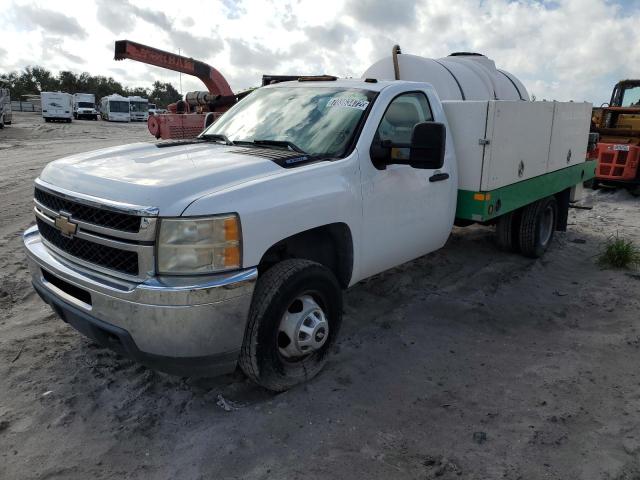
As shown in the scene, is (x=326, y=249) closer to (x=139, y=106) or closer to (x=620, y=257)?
(x=620, y=257)

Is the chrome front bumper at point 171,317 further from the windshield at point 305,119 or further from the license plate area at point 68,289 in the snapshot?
the windshield at point 305,119

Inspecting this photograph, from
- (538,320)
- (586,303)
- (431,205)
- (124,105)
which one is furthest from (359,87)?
(124,105)

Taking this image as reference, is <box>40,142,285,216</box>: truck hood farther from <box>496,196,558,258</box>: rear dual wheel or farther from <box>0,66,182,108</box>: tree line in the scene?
<box>0,66,182,108</box>: tree line

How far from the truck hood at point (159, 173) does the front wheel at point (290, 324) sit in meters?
0.63

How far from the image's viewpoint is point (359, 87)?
13.6ft

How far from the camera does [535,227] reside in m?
6.20

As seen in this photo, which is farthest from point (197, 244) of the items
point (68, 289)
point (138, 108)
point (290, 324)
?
point (138, 108)

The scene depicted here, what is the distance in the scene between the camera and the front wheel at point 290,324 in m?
3.06

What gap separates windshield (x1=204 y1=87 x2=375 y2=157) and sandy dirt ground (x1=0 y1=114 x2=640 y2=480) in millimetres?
1550

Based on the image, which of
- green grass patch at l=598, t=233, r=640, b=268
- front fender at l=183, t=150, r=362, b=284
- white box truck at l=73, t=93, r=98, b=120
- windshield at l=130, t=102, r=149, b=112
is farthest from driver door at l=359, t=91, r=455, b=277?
white box truck at l=73, t=93, r=98, b=120

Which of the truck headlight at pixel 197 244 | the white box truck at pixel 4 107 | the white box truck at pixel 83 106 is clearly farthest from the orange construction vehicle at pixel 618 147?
the white box truck at pixel 83 106

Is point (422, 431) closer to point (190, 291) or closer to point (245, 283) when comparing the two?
point (245, 283)

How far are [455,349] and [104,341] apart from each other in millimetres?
2524

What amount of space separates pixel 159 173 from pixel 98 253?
56 cm
